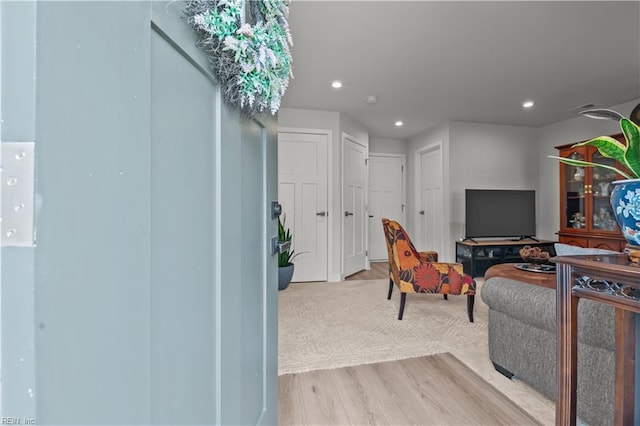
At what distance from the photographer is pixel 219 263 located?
647mm

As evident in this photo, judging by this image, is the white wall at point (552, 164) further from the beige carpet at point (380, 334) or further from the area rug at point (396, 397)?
the area rug at point (396, 397)

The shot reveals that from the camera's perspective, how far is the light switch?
26 centimetres

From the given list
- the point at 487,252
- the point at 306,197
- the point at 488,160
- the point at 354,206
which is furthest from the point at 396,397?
the point at 488,160

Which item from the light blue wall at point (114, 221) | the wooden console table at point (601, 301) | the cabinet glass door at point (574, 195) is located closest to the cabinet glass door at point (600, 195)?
the cabinet glass door at point (574, 195)

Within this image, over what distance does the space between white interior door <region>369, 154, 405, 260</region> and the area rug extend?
391 centimetres

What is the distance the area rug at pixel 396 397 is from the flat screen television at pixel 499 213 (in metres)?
3.00

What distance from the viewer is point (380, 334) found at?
231 centimetres

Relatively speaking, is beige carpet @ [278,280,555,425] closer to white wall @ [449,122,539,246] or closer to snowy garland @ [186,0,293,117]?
snowy garland @ [186,0,293,117]

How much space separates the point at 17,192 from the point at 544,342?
6.36 ft

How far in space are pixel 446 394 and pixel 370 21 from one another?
2.40m

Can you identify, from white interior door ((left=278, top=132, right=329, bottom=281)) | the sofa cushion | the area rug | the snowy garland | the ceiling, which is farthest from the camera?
white interior door ((left=278, top=132, right=329, bottom=281))

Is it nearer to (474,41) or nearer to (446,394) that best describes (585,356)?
(446,394)

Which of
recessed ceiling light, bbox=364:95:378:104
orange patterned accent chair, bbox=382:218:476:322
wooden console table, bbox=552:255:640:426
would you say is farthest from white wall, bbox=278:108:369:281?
wooden console table, bbox=552:255:640:426

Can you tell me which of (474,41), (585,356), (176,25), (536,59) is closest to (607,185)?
(536,59)
